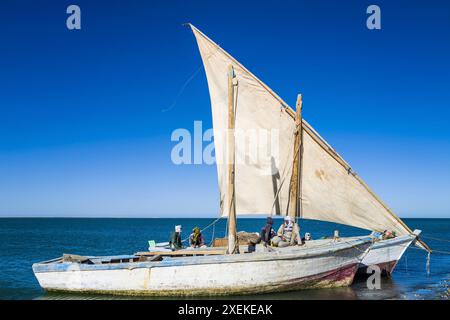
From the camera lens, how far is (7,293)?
69.1 ft

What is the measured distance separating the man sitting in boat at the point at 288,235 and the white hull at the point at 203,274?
33.4 inches

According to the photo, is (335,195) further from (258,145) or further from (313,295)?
(313,295)

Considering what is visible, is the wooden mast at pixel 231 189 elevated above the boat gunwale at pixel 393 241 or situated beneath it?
elevated above

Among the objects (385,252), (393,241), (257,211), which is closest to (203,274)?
(257,211)

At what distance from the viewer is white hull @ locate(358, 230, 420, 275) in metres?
20.7

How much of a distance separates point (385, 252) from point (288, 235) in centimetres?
588

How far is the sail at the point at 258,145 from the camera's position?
20.1 meters


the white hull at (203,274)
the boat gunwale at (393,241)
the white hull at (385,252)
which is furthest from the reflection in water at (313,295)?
the boat gunwale at (393,241)

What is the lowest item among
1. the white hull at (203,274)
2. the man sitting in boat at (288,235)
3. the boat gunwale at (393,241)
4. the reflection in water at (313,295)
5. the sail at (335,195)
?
the reflection in water at (313,295)

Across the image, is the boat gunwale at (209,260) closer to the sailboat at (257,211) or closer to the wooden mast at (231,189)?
the sailboat at (257,211)

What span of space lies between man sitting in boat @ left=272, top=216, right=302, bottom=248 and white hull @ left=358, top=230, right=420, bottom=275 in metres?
4.18

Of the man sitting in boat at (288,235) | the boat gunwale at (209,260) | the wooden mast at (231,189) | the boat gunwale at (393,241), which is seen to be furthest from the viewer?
the boat gunwale at (393,241)

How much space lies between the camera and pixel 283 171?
20172 millimetres
